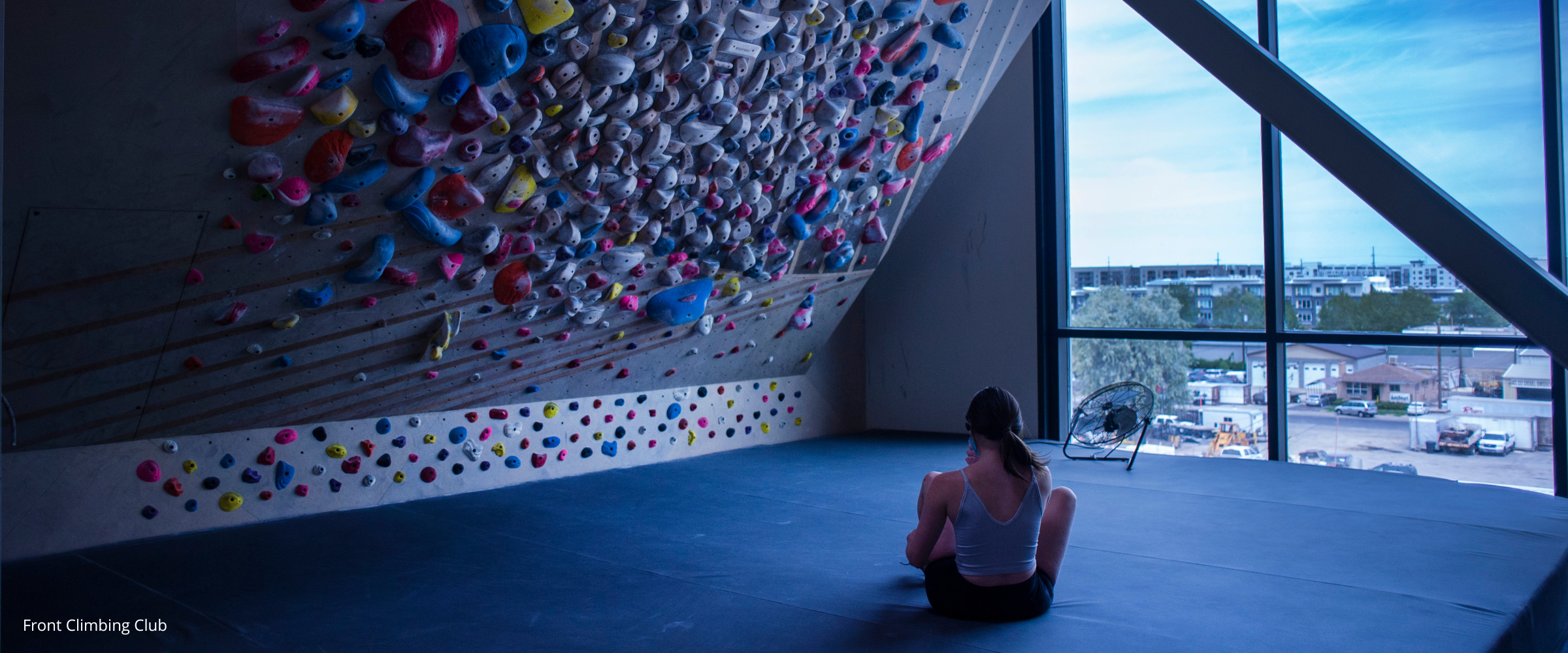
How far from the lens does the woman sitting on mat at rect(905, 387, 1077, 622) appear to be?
9.47 ft

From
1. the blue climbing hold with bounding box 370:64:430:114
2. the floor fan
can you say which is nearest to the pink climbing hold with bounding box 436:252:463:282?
the blue climbing hold with bounding box 370:64:430:114

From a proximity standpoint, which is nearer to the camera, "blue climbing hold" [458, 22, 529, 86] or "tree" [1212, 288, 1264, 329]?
"blue climbing hold" [458, 22, 529, 86]

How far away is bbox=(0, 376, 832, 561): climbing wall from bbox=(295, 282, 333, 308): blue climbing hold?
1000 mm

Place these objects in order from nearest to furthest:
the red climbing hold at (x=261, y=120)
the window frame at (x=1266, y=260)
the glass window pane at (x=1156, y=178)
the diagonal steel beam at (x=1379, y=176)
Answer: the diagonal steel beam at (x=1379, y=176) → the red climbing hold at (x=261, y=120) → the window frame at (x=1266, y=260) → the glass window pane at (x=1156, y=178)

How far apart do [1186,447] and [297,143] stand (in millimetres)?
5881

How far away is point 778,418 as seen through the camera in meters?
7.39

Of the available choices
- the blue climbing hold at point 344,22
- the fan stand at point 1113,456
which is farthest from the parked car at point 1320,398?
the blue climbing hold at point 344,22

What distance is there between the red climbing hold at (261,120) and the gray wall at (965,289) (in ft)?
17.0

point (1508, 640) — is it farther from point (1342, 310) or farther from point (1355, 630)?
point (1342, 310)

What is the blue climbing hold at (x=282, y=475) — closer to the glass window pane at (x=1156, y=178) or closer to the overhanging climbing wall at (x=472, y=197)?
the overhanging climbing wall at (x=472, y=197)

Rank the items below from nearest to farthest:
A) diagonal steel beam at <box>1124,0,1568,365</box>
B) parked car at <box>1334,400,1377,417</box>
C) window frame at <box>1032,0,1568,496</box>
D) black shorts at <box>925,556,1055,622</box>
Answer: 1. diagonal steel beam at <box>1124,0,1568,365</box>
2. black shorts at <box>925,556,1055,622</box>
3. window frame at <box>1032,0,1568,496</box>
4. parked car at <box>1334,400,1377,417</box>

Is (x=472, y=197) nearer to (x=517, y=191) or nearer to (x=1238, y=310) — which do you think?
(x=517, y=191)

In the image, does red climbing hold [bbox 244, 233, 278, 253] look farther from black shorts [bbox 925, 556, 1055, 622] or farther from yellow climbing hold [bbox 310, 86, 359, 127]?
black shorts [bbox 925, 556, 1055, 622]

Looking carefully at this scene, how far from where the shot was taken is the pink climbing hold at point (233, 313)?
390 centimetres
